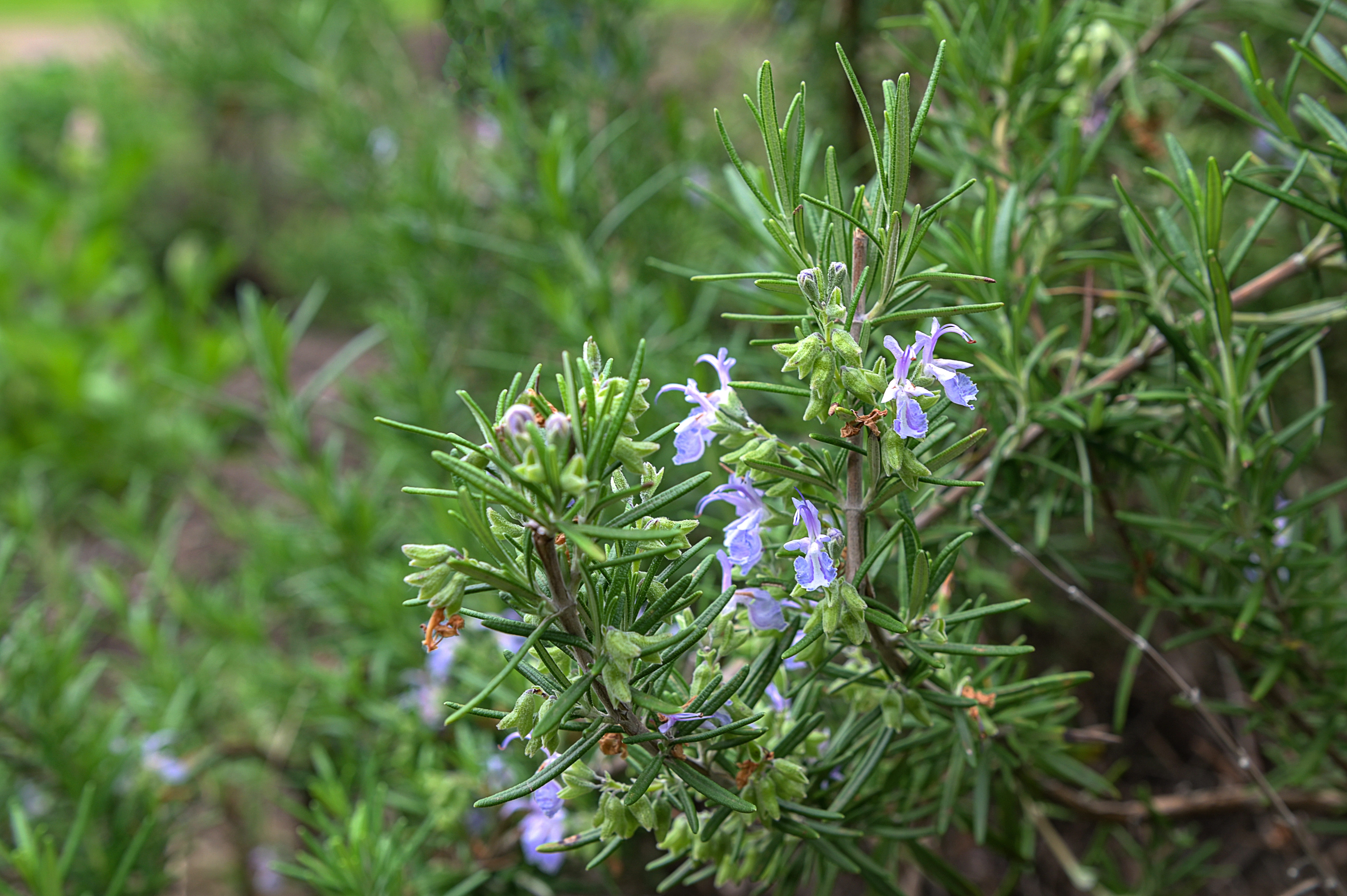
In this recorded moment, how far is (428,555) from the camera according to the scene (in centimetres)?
46

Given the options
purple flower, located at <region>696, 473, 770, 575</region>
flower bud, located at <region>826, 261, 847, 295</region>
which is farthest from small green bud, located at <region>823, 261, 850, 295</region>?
purple flower, located at <region>696, 473, 770, 575</region>

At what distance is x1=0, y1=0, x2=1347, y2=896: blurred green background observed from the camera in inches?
42.5

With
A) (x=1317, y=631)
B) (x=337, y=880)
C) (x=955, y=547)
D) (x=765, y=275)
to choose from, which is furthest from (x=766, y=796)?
(x=1317, y=631)

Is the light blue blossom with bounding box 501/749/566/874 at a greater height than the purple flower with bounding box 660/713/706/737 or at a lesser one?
greater

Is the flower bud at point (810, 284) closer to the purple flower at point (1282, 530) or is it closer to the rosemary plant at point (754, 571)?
the rosemary plant at point (754, 571)

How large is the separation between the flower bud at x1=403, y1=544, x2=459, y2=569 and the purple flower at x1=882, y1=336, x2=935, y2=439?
26 cm

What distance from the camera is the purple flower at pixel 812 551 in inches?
20.4

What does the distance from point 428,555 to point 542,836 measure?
0.44m

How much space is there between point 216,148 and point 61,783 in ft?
13.4

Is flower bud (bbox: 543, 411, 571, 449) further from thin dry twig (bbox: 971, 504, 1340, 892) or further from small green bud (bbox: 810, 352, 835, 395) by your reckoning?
thin dry twig (bbox: 971, 504, 1340, 892)

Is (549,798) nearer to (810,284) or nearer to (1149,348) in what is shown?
(810,284)

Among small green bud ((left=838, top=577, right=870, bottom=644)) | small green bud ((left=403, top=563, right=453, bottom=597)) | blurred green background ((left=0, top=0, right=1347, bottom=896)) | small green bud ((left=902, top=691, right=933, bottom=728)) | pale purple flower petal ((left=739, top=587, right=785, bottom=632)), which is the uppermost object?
blurred green background ((left=0, top=0, right=1347, bottom=896))

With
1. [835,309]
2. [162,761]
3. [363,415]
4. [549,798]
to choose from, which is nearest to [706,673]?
[549,798]

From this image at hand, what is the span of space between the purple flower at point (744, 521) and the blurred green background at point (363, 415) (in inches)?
11.3
